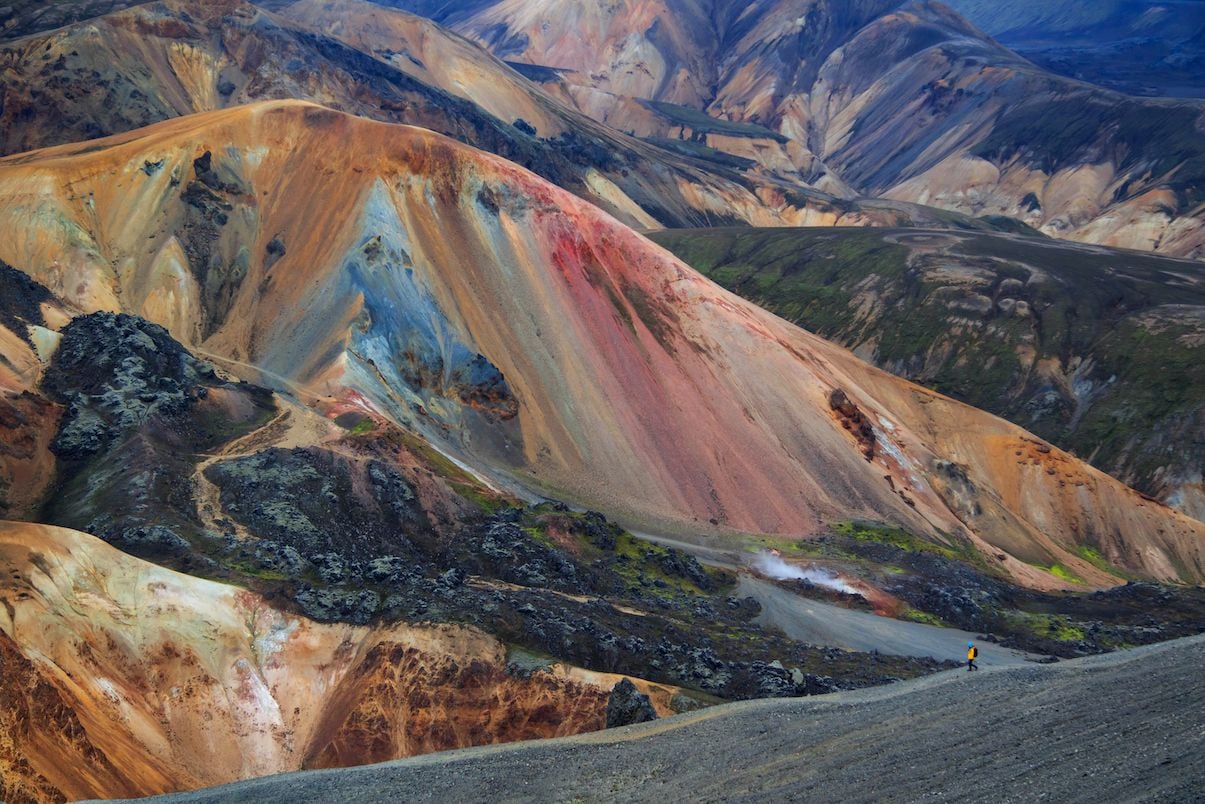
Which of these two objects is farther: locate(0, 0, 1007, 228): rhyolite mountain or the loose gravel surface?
locate(0, 0, 1007, 228): rhyolite mountain

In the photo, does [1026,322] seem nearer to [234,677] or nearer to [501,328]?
[501,328]

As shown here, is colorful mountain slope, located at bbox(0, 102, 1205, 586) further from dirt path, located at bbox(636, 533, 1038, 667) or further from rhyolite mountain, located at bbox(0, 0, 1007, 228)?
rhyolite mountain, located at bbox(0, 0, 1007, 228)

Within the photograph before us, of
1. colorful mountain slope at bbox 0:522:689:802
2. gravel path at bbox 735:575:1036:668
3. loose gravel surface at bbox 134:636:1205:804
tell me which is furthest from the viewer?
A: gravel path at bbox 735:575:1036:668

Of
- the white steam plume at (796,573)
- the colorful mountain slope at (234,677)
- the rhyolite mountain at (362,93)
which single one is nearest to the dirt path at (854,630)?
the white steam plume at (796,573)

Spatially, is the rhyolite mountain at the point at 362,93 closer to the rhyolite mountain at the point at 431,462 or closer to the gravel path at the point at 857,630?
the rhyolite mountain at the point at 431,462

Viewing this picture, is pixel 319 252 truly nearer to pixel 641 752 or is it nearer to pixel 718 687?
pixel 718 687

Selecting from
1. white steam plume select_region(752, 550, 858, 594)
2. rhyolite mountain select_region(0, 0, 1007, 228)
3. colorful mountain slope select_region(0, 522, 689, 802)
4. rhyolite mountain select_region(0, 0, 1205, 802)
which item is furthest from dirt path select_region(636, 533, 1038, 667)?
rhyolite mountain select_region(0, 0, 1007, 228)

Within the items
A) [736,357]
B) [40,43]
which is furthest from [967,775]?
[40,43]
